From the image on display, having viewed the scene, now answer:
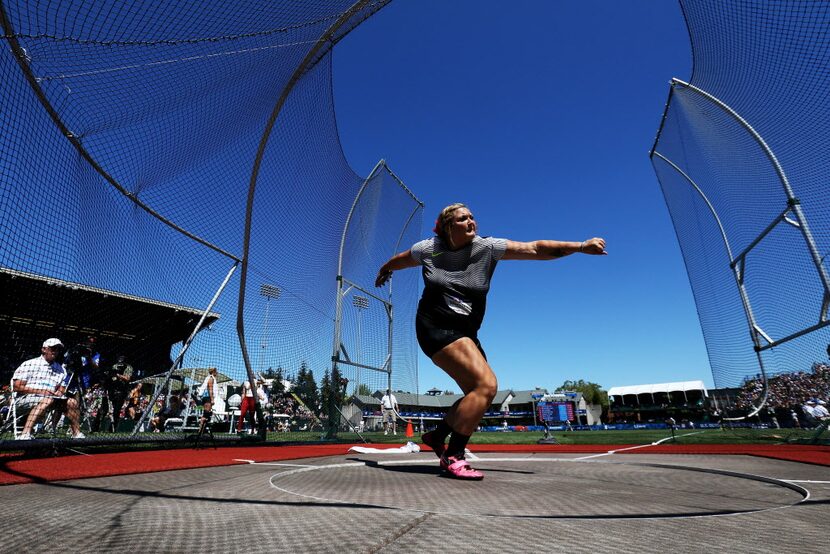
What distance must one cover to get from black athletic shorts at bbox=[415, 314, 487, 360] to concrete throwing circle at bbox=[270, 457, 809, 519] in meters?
0.74

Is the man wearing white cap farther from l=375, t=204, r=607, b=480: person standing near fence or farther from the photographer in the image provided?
l=375, t=204, r=607, b=480: person standing near fence

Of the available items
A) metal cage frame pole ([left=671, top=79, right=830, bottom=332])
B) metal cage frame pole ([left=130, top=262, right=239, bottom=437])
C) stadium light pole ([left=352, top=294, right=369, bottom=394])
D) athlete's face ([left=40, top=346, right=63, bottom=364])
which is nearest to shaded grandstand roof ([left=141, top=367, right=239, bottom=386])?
metal cage frame pole ([left=130, top=262, right=239, bottom=437])

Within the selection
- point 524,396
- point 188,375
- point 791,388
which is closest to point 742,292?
point 791,388

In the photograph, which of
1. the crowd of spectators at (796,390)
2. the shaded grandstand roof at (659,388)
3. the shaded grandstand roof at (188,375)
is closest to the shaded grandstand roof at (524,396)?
the shaded grandstand roof at (659,388)

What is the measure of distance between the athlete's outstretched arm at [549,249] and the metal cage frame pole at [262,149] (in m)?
3.43

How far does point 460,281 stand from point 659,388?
41498 millimetres

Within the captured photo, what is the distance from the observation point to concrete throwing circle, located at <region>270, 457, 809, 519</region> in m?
1.37

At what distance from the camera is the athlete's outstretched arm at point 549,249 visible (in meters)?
2.62

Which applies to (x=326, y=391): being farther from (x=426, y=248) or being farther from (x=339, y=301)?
(x=426, y=248)

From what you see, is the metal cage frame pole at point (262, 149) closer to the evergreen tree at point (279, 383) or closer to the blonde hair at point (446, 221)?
the evergreen tree at point (279, 383)

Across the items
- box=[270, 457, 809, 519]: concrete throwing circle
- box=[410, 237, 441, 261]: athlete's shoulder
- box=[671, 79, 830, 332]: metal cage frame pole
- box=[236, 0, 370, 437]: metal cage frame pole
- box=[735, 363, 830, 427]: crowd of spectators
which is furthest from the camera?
box=[735, 363, 830, 427]: crowd of spectators

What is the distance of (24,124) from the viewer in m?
3.70

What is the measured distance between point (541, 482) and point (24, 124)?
4984 mm

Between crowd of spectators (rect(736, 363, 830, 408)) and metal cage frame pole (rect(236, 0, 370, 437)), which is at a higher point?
metal cage frame pole (rect(236, 0, 370, 437))
